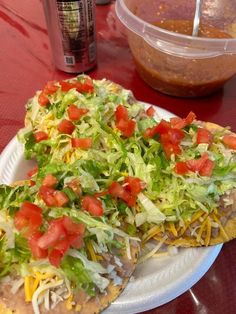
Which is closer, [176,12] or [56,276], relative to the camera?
[56,276]

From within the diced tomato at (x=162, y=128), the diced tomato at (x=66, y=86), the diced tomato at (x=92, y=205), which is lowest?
the diced tomato at (x=92, y=205)

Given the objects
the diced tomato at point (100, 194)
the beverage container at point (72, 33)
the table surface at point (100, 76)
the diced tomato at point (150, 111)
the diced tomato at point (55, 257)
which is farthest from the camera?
the beverage container at point (72, 33)

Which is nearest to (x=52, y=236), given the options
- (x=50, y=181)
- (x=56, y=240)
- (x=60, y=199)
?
(x=56, y=240)

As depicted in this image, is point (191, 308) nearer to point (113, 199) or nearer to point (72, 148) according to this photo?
point (113, 199)

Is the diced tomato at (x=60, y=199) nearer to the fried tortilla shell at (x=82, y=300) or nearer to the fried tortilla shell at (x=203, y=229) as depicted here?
the fried tortilla shell at (x=82, y=300)

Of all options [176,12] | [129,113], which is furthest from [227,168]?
[176,12]

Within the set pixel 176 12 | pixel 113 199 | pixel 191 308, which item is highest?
pixel 176 12

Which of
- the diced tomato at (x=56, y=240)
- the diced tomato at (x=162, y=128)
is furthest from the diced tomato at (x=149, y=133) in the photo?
the diced tomato at (x=56, y=240)

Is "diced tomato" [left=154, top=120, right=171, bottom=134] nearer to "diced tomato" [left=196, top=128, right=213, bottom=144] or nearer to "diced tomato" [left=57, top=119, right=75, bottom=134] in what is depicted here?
"diced tomato" [left=196, top=128, right=213, bottom=144]
